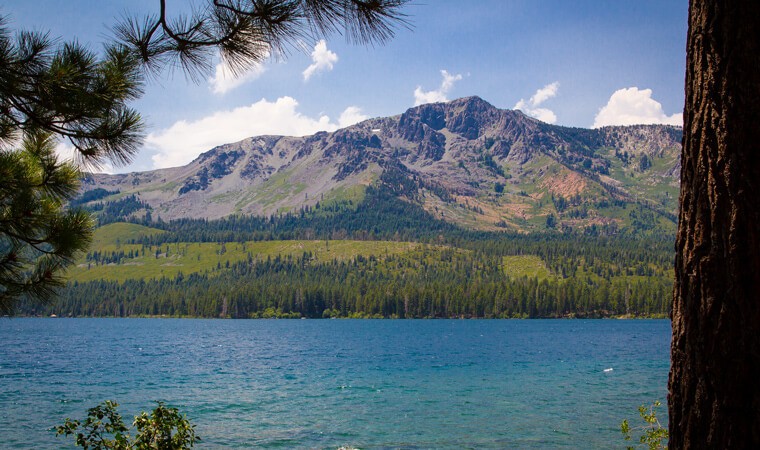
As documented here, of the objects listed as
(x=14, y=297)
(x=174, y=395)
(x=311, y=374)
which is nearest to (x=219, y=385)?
(x=174, y=395)

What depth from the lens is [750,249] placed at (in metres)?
5.11

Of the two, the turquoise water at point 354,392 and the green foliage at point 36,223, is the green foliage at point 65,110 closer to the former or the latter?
the green foliage at point 36,223

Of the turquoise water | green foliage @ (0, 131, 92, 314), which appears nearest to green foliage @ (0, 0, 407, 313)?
green foliage @ (0, 131, 92, 314)

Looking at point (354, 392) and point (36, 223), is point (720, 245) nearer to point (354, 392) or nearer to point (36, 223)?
point (36, 223)

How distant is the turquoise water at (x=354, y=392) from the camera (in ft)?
115

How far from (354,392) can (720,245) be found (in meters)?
49.1

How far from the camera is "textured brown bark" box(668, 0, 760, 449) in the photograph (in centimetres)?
509

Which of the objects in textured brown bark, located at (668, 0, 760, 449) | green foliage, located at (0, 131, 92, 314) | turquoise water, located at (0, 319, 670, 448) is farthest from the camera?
turquoise water, located at (0, 319, 670, 448)

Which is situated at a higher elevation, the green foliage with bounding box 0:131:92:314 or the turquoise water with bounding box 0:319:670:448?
the green foliage with bounding box 0:131:92:314

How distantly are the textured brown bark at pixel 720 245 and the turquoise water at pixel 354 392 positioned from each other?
29199 mm

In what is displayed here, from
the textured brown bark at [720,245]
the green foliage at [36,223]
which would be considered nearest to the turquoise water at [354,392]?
the green foliage at [36,223]

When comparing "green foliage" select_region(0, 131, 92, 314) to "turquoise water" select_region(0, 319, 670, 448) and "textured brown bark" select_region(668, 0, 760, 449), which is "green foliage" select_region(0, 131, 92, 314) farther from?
"turquoise water" select_region(0, 319, 670, 448)

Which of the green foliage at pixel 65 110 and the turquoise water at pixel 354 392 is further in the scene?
the turquoise water at pixel 354 392

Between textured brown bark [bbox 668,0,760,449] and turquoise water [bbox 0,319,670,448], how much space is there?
29.2 m
